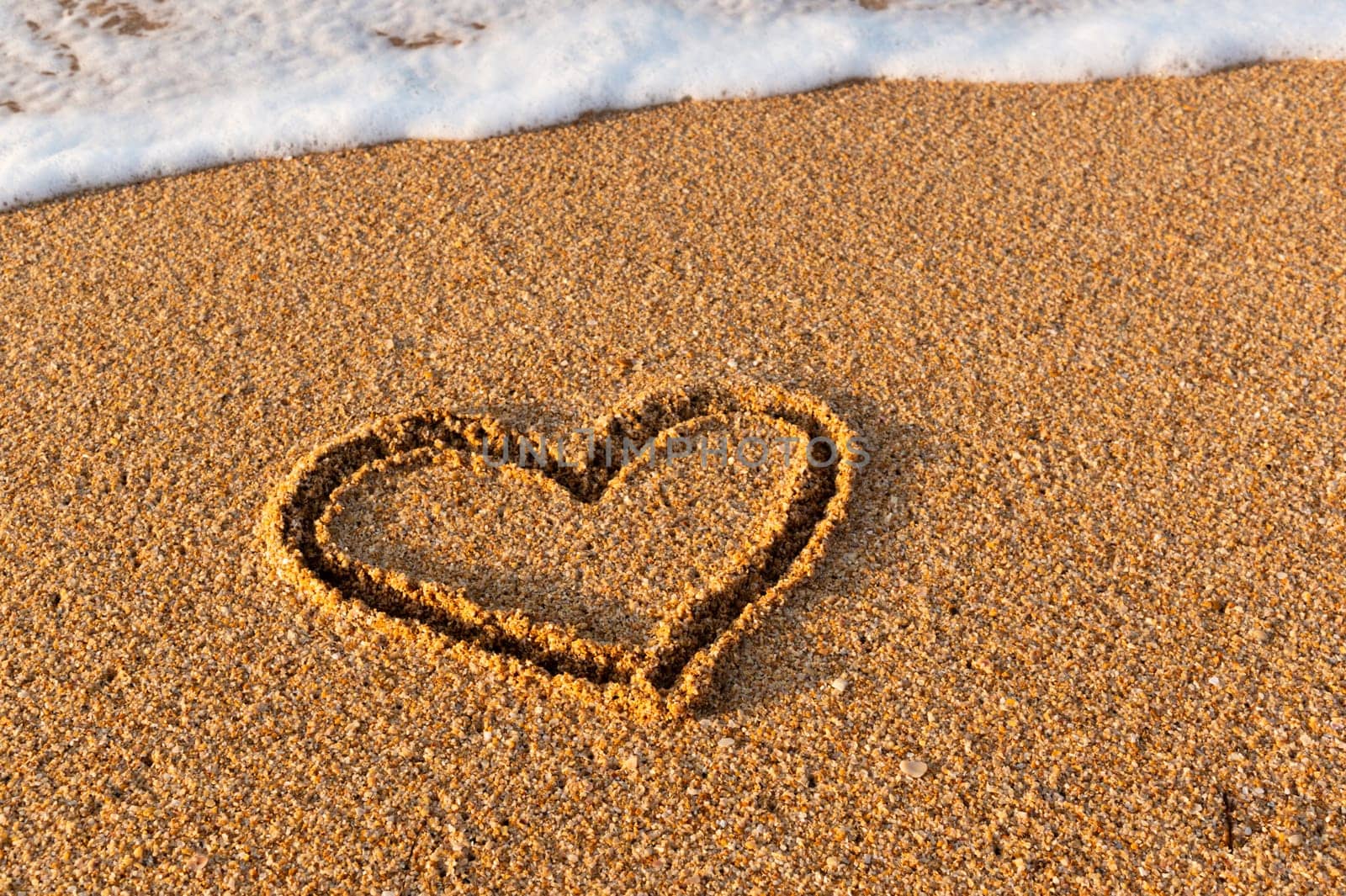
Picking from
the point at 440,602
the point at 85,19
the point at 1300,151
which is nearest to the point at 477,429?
the point at 440,602

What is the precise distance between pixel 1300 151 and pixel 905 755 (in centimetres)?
223

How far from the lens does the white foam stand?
3.34 meters

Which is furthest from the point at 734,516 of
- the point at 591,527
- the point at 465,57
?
the point at 465,57

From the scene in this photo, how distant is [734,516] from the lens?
2174 millimetres

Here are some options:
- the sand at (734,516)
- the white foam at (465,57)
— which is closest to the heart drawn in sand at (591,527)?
the sand at (734,516)

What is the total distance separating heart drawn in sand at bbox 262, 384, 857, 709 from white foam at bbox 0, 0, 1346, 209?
1.38 metres

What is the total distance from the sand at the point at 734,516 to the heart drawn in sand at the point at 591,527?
0.07 ft

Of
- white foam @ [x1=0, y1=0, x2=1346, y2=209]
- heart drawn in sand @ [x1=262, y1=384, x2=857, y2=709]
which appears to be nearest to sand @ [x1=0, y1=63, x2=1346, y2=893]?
heart drawn in sand @ [x1=262, y1=384, x2=857, y2=709]

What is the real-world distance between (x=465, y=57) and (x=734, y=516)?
2.28 meters

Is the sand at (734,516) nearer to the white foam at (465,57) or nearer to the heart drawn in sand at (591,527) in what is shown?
the heart drawn in sand at (591,527)

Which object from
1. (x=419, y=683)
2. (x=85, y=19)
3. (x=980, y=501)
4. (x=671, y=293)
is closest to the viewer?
(x=419, y=683)

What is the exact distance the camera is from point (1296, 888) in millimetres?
1656

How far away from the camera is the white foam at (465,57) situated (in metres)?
3.34

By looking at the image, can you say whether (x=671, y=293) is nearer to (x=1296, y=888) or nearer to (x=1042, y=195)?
(x=1042, y=195)
